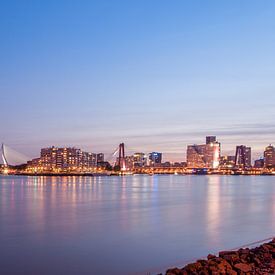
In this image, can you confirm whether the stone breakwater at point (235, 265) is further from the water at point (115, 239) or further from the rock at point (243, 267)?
the water at point (115, 239)

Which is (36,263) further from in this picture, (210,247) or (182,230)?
(182,230)

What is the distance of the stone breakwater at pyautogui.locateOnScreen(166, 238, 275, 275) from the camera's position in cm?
713

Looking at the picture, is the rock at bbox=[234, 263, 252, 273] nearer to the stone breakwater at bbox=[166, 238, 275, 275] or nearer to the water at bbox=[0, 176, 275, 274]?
the stone breakwater at bbox=[166, 238, 275, 275]

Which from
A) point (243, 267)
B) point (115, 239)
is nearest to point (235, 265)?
point (243, 267)

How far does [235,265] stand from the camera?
24.3ft

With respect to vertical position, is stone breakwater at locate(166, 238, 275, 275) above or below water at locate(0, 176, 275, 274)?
above

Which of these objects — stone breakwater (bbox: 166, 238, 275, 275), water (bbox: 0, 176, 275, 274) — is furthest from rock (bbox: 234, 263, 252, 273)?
water (bbox: 0, 176, 275, 274)

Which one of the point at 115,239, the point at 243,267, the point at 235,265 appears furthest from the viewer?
the point at 115,239

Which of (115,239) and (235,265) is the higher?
(235,265)

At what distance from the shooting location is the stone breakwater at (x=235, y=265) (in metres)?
7.13

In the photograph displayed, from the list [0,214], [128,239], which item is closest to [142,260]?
[128,239]

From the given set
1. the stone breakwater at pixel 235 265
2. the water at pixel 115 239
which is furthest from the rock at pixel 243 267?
the water at pixel 115 239

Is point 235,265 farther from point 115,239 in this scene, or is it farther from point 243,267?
point 115,239

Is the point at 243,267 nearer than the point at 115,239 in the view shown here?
A: Yes
